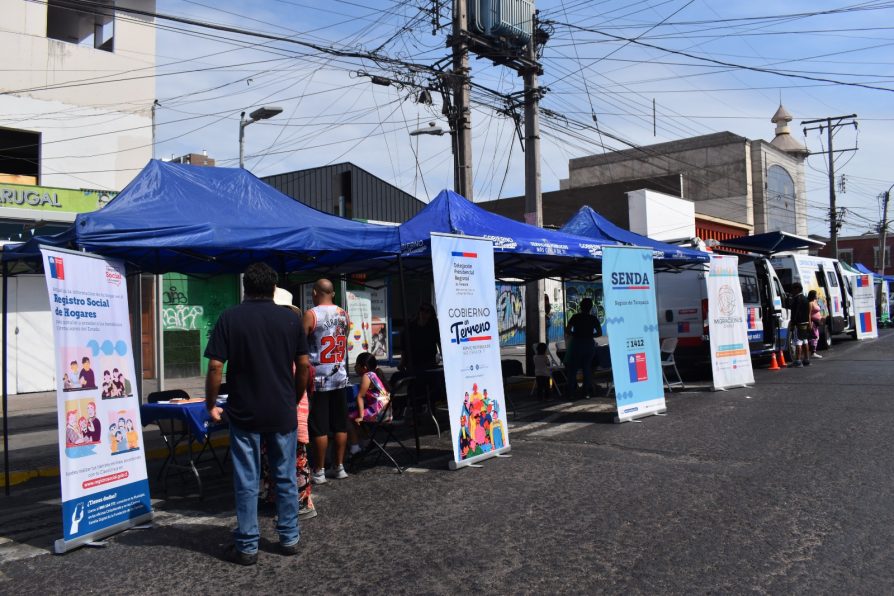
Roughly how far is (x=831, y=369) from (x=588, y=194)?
70.9 feet

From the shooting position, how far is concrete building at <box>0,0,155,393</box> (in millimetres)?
14617

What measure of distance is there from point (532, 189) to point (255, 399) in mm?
10213

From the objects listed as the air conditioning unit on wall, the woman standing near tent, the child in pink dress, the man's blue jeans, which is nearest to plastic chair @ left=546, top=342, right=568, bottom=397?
the woman standing near tent

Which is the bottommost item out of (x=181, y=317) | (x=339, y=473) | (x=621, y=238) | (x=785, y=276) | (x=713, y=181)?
(x=339, y=473)

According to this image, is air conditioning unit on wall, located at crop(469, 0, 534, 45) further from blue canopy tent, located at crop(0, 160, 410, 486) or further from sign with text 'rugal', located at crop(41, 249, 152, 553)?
sign with text 'rugal', located at crop(41, 249, 152, 553)

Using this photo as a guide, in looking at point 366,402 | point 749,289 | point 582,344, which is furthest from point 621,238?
point 366,402

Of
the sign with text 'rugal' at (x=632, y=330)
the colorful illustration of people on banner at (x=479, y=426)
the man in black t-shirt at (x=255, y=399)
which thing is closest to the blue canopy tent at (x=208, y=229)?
the colorful illustration of people on banner at (x=479, y=426)

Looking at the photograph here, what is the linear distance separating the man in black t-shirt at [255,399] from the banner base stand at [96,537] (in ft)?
3.74

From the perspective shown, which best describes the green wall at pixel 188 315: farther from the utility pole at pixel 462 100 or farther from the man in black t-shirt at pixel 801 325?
the man in black t-shirt at pixel 801 325

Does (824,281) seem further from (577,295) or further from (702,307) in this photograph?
(702,307)

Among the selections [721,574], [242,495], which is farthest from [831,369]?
[242,495]

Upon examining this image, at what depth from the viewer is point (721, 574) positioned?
4215mm

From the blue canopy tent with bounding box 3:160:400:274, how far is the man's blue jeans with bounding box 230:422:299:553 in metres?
2.49

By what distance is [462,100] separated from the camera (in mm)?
13516
